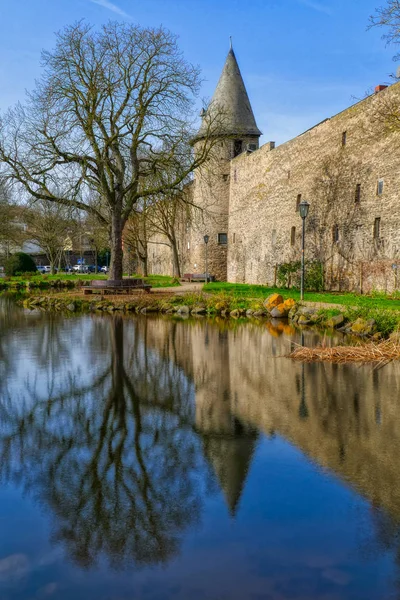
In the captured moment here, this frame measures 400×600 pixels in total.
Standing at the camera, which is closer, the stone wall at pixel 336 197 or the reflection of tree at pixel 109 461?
the reflection of tree at pixel 109 461

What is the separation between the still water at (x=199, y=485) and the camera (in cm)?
351

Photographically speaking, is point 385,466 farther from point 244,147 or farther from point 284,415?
point 244,147

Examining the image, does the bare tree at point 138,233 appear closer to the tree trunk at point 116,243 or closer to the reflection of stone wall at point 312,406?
the tree trunk at point 116,243

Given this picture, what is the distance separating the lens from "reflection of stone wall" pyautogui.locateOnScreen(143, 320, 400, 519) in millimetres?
5242

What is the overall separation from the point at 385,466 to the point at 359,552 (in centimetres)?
156

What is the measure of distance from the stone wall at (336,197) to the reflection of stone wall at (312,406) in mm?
11676

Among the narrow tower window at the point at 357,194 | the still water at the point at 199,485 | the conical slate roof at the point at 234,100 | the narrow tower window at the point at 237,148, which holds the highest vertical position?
the conical slate roof at the point at 234,100

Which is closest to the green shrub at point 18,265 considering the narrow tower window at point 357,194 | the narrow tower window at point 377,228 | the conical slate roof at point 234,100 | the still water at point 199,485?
the conical slate roof at point 234,100

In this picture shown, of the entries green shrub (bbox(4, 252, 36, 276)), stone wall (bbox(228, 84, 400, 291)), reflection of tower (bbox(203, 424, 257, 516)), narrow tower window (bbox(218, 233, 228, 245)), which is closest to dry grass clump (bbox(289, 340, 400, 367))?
reflection of tower (bbox(203, 424, 257, 516))

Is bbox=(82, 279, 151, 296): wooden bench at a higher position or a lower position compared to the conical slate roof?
lower

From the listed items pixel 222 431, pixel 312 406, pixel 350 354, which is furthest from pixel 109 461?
pixel 350 354

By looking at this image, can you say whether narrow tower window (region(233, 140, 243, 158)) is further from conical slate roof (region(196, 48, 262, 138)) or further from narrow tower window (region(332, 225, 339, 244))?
narrow tower window (region(332, 225, 339, 244))

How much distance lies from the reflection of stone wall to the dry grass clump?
17.0 inches

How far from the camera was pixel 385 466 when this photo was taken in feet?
17.0
